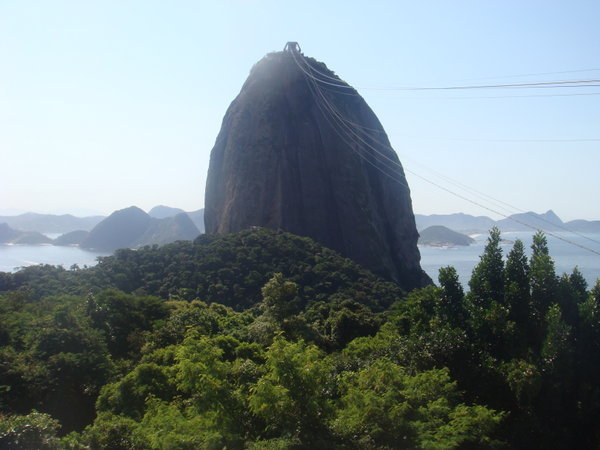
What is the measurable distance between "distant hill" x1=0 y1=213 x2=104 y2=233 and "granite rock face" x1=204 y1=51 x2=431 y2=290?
88.6 metres

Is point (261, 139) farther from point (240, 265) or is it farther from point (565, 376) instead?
point (565, 376)

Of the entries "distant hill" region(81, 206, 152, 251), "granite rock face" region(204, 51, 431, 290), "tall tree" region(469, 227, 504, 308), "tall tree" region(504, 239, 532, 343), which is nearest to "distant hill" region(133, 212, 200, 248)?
"distant hill" region(81, 206, 152, 251)

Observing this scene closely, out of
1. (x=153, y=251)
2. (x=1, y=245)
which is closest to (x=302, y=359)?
(x=153, y=251)

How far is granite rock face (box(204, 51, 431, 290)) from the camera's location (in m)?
38.7

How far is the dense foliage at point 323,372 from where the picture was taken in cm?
689

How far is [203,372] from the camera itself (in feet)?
25.0

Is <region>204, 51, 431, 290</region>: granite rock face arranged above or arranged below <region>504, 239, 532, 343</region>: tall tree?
above

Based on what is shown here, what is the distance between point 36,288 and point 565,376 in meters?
21.2

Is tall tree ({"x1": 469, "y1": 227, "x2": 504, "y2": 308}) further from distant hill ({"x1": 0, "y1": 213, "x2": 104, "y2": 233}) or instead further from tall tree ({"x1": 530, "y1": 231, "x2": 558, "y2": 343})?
distant hill ({"x1": 0, "y1": 213, "x2": 104, "y2": 233})

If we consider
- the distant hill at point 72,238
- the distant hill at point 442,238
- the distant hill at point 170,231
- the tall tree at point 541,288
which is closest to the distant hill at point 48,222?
the distant hill at point 72,238

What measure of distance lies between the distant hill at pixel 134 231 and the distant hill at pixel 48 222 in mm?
26089

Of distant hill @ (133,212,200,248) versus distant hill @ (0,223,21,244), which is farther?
distant hill @ (133,212,200,248)

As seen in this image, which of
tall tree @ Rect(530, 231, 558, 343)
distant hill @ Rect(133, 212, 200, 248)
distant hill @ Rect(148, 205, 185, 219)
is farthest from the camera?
distant hill @ Rect(148, 205, 185, 219)

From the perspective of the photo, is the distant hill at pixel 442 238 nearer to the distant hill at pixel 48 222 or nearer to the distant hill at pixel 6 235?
the distant hill at pixel 6 235
